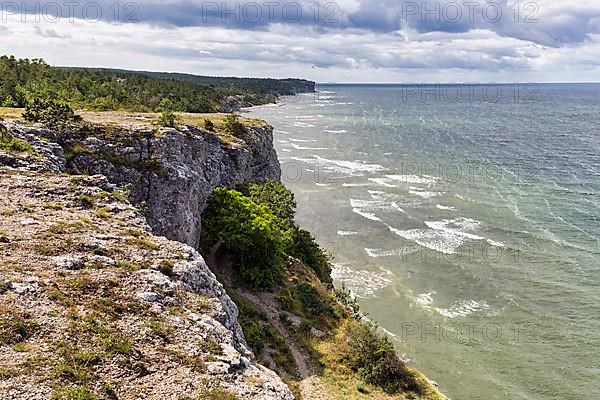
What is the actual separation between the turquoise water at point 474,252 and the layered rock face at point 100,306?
80.8 ft

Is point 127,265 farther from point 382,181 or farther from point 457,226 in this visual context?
point 382,181

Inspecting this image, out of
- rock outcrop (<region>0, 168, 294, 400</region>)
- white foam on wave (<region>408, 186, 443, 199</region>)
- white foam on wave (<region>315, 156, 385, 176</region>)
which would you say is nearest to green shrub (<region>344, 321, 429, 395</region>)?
rock outcrop (<region>0, 168, 294, 400</region>)

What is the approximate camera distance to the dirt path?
29.4 meters

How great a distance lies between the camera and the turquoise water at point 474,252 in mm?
40406

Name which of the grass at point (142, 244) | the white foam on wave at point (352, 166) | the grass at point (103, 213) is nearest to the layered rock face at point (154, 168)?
the grass at point (103, 213)

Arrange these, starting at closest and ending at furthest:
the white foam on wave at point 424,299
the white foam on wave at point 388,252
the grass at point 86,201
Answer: the grass at point 86,201 < the white foam on wave at point 424,299 < the white foam on wave at point 388,252

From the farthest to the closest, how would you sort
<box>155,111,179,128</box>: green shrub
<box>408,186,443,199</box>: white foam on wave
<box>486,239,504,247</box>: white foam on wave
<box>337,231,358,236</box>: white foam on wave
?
<box>408,186,443,199</box>: white foam on wave, <box>337,231,358,236</box>: white foam on wave, <box>486,239,504,247</box>: white foam on wave, <box>155,111,179,128</box>: green shrub

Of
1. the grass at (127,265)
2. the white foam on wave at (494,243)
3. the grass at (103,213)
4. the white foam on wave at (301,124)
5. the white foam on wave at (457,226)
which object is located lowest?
the white foam on wave at (494,243)

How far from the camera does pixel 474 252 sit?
197ft

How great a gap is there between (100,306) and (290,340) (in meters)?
19.5

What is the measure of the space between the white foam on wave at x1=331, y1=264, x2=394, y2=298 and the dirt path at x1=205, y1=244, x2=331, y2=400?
1354 cm

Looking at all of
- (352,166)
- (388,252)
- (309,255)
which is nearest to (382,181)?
(352,166)

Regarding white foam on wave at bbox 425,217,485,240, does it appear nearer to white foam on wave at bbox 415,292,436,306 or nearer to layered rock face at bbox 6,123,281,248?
white foam on wave at bbox 415,292,436,306

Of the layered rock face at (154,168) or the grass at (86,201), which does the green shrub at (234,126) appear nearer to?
the layered rock face at (154,168)
